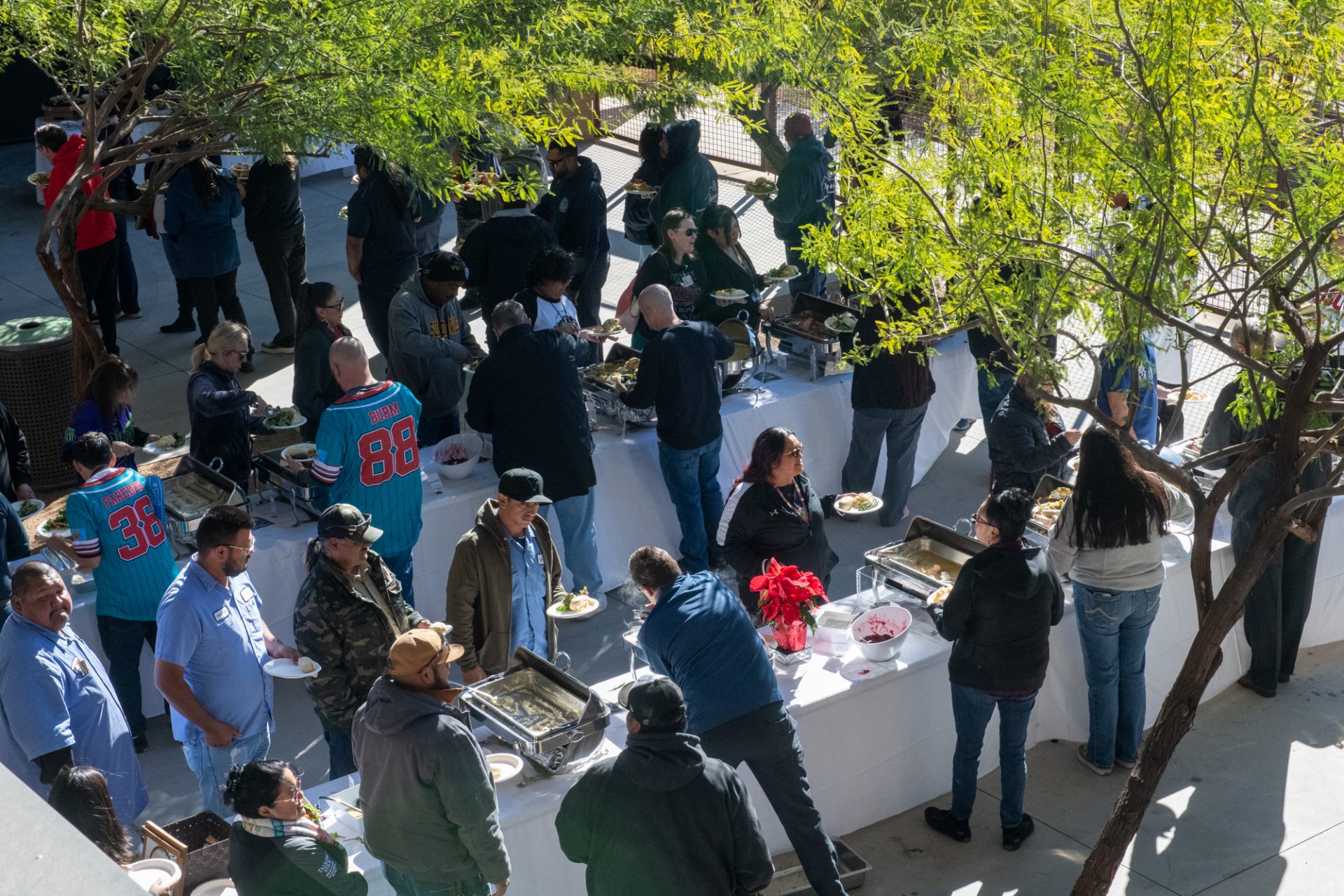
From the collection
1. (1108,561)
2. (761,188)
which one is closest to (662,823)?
(1108,561)

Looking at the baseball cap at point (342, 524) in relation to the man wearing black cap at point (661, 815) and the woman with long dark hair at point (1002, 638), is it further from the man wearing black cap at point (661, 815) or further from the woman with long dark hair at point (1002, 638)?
the woman with long dark hair at point (1002, 638)

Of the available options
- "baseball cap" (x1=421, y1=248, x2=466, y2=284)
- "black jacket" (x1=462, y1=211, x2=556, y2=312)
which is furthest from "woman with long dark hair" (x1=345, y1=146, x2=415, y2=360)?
"baseball cap" (x1=421, y1=248, x2=466, y2=284)

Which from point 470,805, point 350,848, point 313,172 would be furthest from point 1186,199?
point 313,172

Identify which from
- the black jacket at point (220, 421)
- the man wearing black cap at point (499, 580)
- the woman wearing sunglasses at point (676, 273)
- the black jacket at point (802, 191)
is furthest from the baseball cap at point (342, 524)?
the black jacket at point (802, 191)

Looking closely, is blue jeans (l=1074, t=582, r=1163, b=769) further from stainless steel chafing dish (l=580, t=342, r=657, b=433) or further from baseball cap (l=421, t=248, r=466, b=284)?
baseball cap (l=421, t=248, r=466, b=284)

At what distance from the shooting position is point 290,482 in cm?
625

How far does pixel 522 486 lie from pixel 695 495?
2124 millimetres

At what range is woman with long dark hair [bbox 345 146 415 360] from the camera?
26.9 feet

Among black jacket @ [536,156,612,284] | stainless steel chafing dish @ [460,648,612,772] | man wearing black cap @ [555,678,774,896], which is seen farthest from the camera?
black jacket @ [536,156,612,284]

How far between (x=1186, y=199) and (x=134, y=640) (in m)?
4.34

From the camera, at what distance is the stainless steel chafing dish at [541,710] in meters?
4.50

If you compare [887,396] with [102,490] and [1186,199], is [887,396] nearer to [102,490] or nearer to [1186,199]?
[1186,199]

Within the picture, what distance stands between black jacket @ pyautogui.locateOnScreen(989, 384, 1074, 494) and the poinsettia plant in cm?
211

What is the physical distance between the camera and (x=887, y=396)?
7516mm
